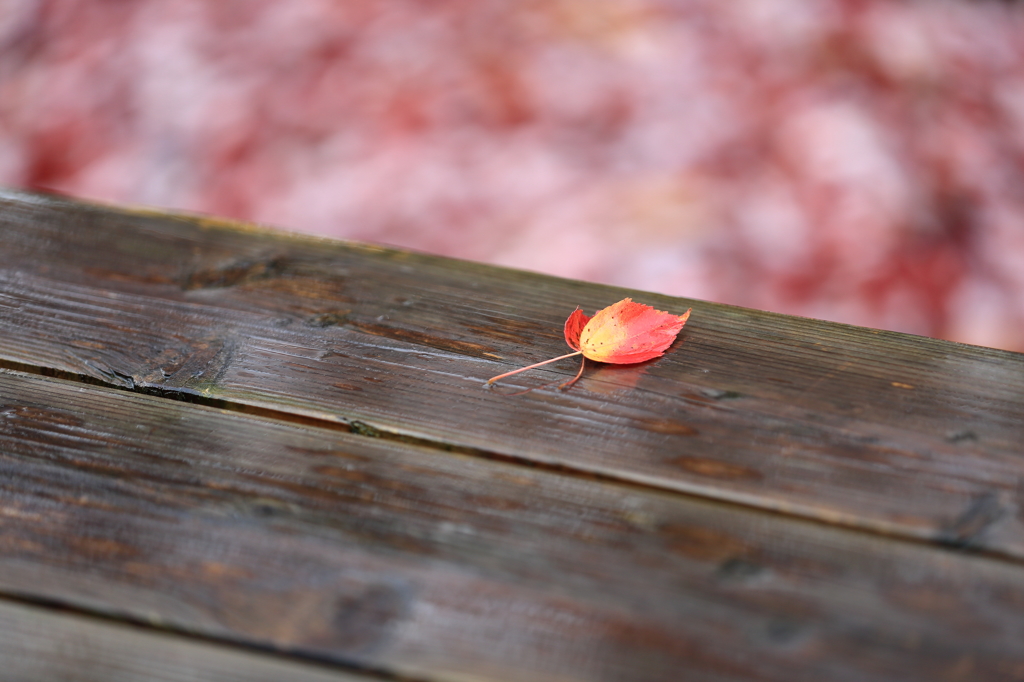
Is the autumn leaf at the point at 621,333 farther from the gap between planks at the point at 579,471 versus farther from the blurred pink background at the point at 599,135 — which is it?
the blurred pink background at the point at 599,135

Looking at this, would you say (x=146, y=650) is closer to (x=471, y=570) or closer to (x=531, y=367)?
(x=471, y=570)

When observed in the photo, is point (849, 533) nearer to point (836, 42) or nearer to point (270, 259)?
point (270, 259)

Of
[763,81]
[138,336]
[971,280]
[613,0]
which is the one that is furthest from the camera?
[613,0]

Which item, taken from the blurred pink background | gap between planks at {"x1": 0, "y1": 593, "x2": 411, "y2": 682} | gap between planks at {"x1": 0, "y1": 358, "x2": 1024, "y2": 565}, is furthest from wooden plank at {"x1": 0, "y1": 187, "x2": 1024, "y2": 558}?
the blurred pink background

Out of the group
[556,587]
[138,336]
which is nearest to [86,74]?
[138,336]

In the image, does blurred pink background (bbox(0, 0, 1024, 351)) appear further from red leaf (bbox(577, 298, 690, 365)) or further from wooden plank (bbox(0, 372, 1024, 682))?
wooden plank (bbox(0, 372, 1024, 682))

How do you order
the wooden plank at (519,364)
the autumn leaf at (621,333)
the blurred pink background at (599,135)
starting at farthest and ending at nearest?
the blurred pink background at (599,135), the autumn leaf at (621,333), the wooden plank at (519,364)

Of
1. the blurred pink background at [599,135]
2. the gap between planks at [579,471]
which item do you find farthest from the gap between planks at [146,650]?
the blurred pink background at [599,135]
